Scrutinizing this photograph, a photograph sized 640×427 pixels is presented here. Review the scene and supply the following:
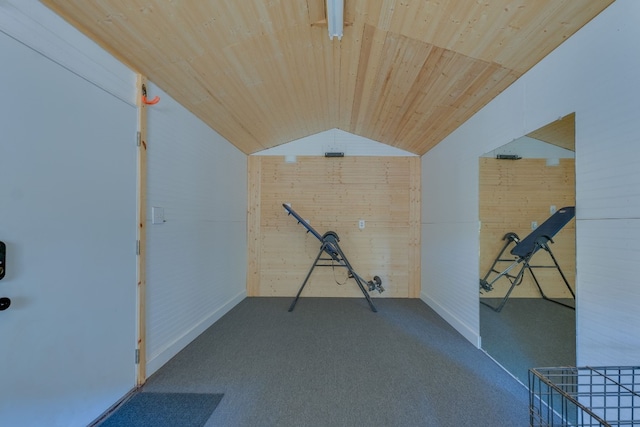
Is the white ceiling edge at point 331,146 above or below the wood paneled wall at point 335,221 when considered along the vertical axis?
above

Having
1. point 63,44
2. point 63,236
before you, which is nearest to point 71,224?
point 63,236

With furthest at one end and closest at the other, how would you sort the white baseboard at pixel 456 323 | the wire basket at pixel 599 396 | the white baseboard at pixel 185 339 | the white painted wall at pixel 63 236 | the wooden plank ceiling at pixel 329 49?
the white baseboard at pixel 456 323, the white baseboard at pixel 185 339, the wooden plank ceiling at pixel 329 49, the white painted wall at pixel 63 236, the wire basket at pixel 599 396

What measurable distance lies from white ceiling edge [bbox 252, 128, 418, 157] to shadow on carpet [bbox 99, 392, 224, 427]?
3.58 meters

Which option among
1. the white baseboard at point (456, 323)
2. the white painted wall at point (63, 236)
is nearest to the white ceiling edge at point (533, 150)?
the white baseboard at point (456, 323)

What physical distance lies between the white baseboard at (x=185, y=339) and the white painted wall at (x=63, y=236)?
23 centimetres

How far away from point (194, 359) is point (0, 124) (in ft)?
7.28

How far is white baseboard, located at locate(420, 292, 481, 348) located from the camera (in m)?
2.80

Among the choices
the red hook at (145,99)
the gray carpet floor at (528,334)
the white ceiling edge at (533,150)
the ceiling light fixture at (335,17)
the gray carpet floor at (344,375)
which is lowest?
the gray carpet floor at (344,375)

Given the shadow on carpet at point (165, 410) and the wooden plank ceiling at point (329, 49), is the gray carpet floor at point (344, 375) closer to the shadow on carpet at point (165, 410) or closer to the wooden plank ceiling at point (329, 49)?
the shadow on carpet at point (165, 410)

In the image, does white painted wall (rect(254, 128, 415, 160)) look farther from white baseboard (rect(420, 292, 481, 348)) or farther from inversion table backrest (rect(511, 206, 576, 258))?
inversion table backrest (rect(511, 206, 576, 258))

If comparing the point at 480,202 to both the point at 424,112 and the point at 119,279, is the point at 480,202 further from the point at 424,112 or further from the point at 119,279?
the point at 119,279

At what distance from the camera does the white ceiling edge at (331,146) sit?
457 cm

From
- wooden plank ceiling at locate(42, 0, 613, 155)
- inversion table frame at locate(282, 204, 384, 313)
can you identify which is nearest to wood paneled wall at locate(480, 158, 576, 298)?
wooden plank ceiling at locate(42, 0, 613, 155)

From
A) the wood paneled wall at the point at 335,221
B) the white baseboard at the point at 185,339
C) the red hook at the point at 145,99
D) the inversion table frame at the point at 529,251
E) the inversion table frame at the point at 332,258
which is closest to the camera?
the inversion table frame at the point at 529,251
